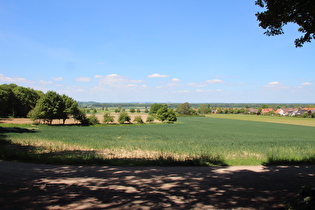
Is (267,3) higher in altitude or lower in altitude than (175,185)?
higher

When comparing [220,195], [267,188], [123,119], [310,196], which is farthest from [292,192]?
[123,119]

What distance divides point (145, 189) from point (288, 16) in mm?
8334

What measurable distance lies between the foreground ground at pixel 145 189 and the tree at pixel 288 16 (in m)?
5.70

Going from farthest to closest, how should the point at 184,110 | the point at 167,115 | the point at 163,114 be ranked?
the point at 184,110 < the point at 163,114 < the point at 167,115

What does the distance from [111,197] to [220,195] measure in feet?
9.07

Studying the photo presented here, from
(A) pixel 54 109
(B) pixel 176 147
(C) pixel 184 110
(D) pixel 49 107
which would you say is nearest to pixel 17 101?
(D) pixel 49 107

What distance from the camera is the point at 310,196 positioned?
4086 millimetres

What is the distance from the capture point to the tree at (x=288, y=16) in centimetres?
691

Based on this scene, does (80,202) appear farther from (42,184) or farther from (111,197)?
A: (42,184)

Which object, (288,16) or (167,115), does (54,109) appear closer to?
(167,115)

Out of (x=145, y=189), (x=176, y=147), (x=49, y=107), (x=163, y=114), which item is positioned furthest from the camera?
(x=163, y=114)

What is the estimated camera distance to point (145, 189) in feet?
17.7

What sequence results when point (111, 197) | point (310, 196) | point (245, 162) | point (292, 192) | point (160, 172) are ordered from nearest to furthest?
point (310, 196) → point (111, 197) → point (292, 192) → point (160, 172) → point (245, 162)

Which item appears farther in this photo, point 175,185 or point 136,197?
point 175,185
